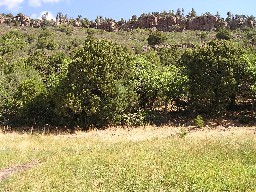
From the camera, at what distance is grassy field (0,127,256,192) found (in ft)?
33.2

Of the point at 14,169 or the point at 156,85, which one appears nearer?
the point at 14,169

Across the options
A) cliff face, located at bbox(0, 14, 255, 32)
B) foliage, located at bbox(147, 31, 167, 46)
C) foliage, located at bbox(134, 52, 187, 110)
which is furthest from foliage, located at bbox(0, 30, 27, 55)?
cliff face, located at bbox(0, 14, 255, 32)

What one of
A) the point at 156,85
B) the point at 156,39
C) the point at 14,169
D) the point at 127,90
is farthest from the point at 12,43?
the point at 14,169

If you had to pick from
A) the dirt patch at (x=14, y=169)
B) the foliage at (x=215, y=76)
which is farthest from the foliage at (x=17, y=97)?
the dirt patch at (x=14, y=169)

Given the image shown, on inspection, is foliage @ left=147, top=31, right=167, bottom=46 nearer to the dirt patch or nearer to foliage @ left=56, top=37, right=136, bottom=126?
foliage @ left=56, top=37, right=136, bottom=126

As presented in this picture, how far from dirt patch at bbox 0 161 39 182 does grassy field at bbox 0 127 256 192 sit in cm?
21

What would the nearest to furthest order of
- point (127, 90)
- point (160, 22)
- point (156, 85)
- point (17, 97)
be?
point (127, 90) → point (17, 97) → point (156, 85) → point (160, 22)

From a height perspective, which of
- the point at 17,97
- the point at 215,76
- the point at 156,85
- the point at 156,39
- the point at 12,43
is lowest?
the point at 17,97

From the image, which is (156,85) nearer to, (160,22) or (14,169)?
(14,169)

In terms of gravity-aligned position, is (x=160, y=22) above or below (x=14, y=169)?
above

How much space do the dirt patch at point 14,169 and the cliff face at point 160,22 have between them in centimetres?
8461

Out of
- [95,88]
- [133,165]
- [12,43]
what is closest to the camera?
[133,165]

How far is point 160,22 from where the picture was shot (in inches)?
4459

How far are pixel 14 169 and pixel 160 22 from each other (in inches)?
4093
